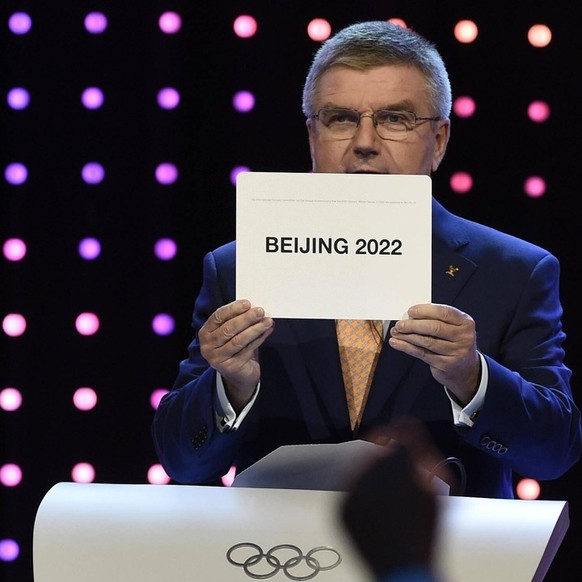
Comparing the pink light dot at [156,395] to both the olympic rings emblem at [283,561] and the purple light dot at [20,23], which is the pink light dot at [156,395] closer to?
the purple light dot at [20,23]

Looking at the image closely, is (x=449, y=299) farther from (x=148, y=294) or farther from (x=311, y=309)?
(x=148, y=294)

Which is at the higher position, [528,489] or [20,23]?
[20,23]

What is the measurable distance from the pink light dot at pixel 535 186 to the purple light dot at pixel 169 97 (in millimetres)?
964

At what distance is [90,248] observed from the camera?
2996 millimetres

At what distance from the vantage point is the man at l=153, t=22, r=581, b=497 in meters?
1.88

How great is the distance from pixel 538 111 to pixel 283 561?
183cm

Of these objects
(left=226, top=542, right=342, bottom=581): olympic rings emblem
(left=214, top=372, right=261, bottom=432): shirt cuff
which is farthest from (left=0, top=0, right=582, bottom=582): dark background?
(left=226, top=542, right=342, bottom=581): olympic rings emblem

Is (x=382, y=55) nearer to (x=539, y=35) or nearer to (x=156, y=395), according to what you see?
(x=539, y=35)

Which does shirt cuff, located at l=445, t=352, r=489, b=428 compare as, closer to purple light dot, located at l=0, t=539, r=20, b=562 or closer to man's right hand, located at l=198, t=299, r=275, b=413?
man's right hand, located at l=198, t=299, r=275, b=413

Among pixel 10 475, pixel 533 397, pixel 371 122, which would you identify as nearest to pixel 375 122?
pixel 371 122

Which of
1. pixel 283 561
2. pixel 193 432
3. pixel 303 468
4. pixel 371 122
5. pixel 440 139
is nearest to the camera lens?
pixel 283 561

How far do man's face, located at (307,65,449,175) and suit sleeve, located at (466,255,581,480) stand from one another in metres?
0.36

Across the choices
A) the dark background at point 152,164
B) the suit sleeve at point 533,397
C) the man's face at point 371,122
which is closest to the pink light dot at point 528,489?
the dark background at point 152,164

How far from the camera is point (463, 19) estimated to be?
9.28ft
